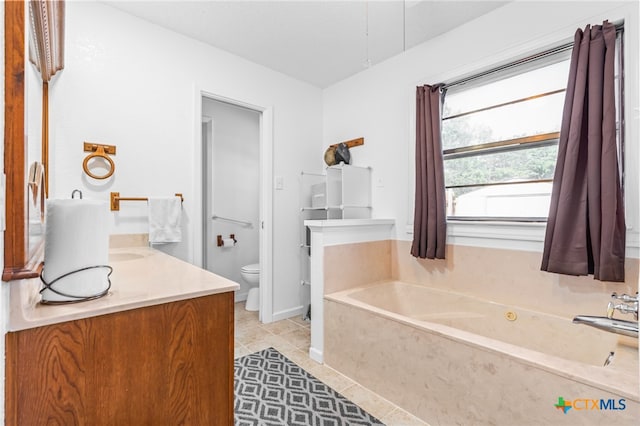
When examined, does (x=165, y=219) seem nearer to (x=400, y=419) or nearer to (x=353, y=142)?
(x=353, y=142)

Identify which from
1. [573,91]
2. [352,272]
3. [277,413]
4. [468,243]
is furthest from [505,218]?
[277,413]

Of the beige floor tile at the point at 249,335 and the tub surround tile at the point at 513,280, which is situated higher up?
the tub surround tile at the point at 513,280

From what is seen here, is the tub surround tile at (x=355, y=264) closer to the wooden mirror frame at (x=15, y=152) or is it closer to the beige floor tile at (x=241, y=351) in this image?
the beige floor tile at (x=241, y=351)

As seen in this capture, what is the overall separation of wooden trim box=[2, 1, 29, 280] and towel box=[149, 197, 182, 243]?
1.60m

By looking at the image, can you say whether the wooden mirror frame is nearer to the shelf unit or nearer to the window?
the shelf unit

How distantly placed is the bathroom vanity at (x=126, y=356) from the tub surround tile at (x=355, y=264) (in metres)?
1.30

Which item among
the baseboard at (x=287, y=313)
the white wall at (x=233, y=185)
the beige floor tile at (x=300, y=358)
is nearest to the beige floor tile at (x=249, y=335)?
the baseboard at (x=287, y=313)

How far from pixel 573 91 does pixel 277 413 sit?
7.85 ft

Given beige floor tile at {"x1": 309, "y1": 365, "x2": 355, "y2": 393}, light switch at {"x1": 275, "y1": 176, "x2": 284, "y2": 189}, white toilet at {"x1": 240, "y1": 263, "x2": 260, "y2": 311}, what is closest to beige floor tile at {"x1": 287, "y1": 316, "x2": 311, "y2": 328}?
white toilet at {"x1": 240, "y1": 263, "x2": 260, "y2": 311}

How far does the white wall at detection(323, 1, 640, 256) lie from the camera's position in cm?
162

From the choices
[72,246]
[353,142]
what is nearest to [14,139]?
[72,246]

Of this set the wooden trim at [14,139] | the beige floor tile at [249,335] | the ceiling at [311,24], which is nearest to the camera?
the wooden trim at [14,139]

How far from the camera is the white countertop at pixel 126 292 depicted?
706 mm

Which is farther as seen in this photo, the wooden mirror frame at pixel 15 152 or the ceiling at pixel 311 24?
the ceiling at pixel 311 24
